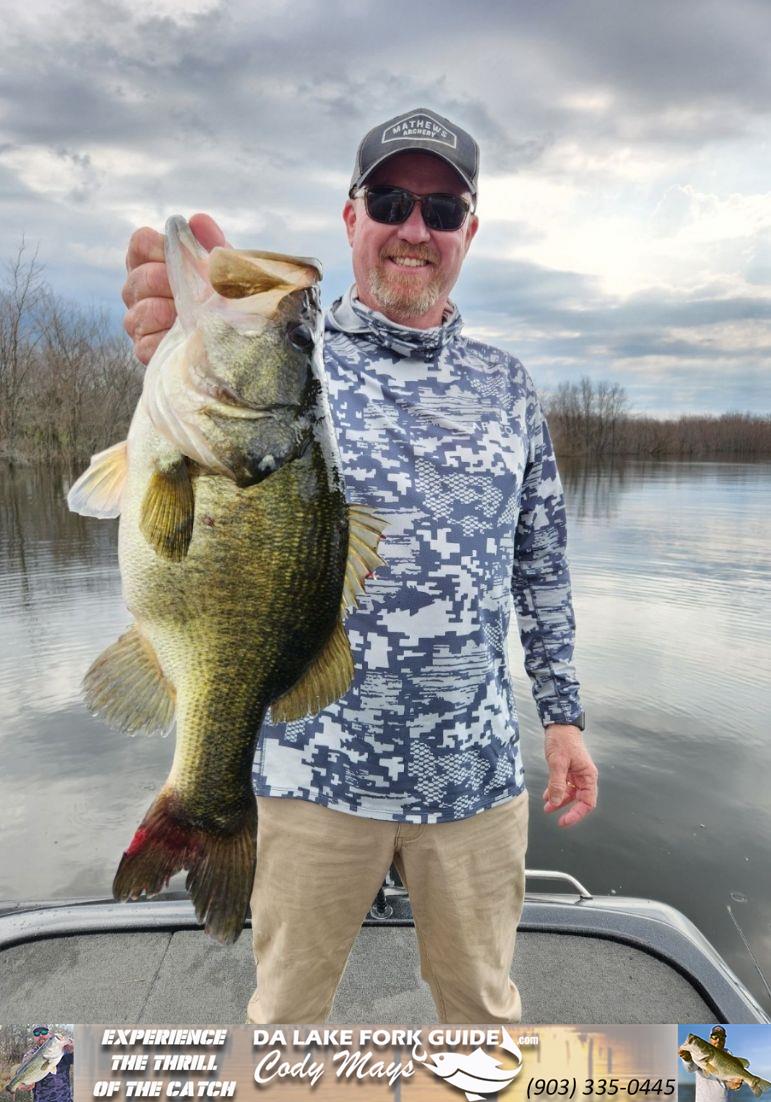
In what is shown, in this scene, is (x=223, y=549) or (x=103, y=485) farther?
(x=103, y=485)

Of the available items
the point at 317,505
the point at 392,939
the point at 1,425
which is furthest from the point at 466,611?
the point at 1,425

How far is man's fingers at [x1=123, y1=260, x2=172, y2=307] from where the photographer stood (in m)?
1.49

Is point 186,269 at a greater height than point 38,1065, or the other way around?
point 186,269

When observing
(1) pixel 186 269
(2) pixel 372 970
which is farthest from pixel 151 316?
(2) pixel 372 970

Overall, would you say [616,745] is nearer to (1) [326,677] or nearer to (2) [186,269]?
(1) [326,677]

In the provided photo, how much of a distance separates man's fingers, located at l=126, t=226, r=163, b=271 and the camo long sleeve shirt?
26.1 inches

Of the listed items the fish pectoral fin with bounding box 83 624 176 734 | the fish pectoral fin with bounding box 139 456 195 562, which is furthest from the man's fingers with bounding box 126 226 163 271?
the fish pectoral fin with bounding box 83 624 176 734

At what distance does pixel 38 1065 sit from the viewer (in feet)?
6.70

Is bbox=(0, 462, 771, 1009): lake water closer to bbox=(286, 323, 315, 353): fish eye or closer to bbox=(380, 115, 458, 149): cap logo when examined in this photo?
bbox=(286, 323, 315, 353): fish eye

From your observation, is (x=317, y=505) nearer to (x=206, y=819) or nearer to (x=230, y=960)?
(x=206, y=819)

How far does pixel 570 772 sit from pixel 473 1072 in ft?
2.96

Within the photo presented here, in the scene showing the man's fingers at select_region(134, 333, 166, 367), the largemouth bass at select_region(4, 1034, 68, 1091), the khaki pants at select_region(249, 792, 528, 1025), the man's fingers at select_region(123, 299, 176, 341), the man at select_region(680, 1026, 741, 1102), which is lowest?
the largemouth bass at select_region(4, 1034, 68, 1091)

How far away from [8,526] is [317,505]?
1986 cm

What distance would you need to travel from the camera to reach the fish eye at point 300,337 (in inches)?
60.6
